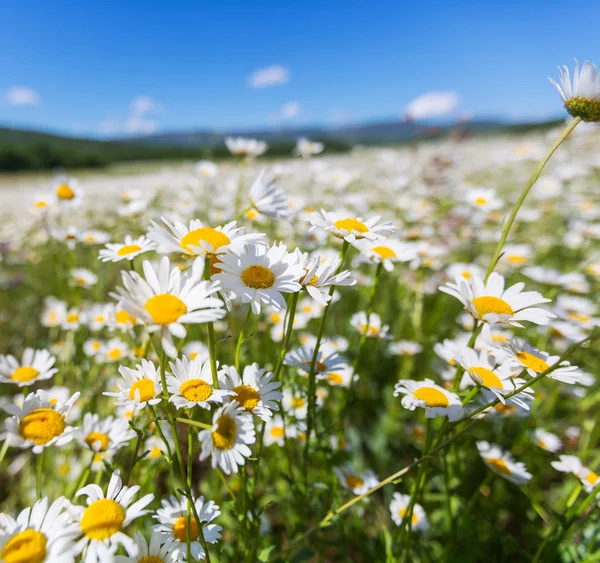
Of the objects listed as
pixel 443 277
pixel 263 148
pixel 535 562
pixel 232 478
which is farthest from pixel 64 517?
pixel 443 277

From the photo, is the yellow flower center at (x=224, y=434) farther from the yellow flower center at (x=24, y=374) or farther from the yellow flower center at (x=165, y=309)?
the yellow flower center at (x=24, y=374)

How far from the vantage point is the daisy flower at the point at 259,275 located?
3.12ft

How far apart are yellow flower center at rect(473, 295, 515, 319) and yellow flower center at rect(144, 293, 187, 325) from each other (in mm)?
804

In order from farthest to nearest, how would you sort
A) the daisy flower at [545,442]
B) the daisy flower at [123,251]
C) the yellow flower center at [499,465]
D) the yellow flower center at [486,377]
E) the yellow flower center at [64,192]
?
the yellow flower center at [64,192], the daisy flower at [545,442], the yellow flower center at [499,465], the daisy flower at [123,251], the yellow flower center at [486,377]

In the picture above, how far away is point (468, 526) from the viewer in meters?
1.54

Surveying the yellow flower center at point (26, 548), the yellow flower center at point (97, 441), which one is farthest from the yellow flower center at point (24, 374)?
the yellow flower center at point (26, 548)

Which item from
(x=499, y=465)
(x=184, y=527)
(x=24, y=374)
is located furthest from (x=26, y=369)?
(x=499, y=465)

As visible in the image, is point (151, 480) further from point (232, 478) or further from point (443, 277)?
point (443, 277)

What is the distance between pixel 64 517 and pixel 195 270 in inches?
23.4

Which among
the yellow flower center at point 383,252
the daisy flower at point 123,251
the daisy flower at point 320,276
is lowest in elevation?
the yellow flower center at point 383,252

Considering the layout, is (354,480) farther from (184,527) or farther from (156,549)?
(156,549)

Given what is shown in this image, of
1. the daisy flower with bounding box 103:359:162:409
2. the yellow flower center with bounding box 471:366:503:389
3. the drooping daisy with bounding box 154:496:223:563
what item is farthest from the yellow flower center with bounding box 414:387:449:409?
the daisy flower with bounding box 103:359:162:409

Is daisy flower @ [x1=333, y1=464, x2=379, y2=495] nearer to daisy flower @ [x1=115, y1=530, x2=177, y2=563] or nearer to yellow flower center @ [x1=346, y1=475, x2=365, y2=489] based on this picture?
yellow flower center @ [x1=346, y1=475, x2=365, y2=489]

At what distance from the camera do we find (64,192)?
2598 millimetres
